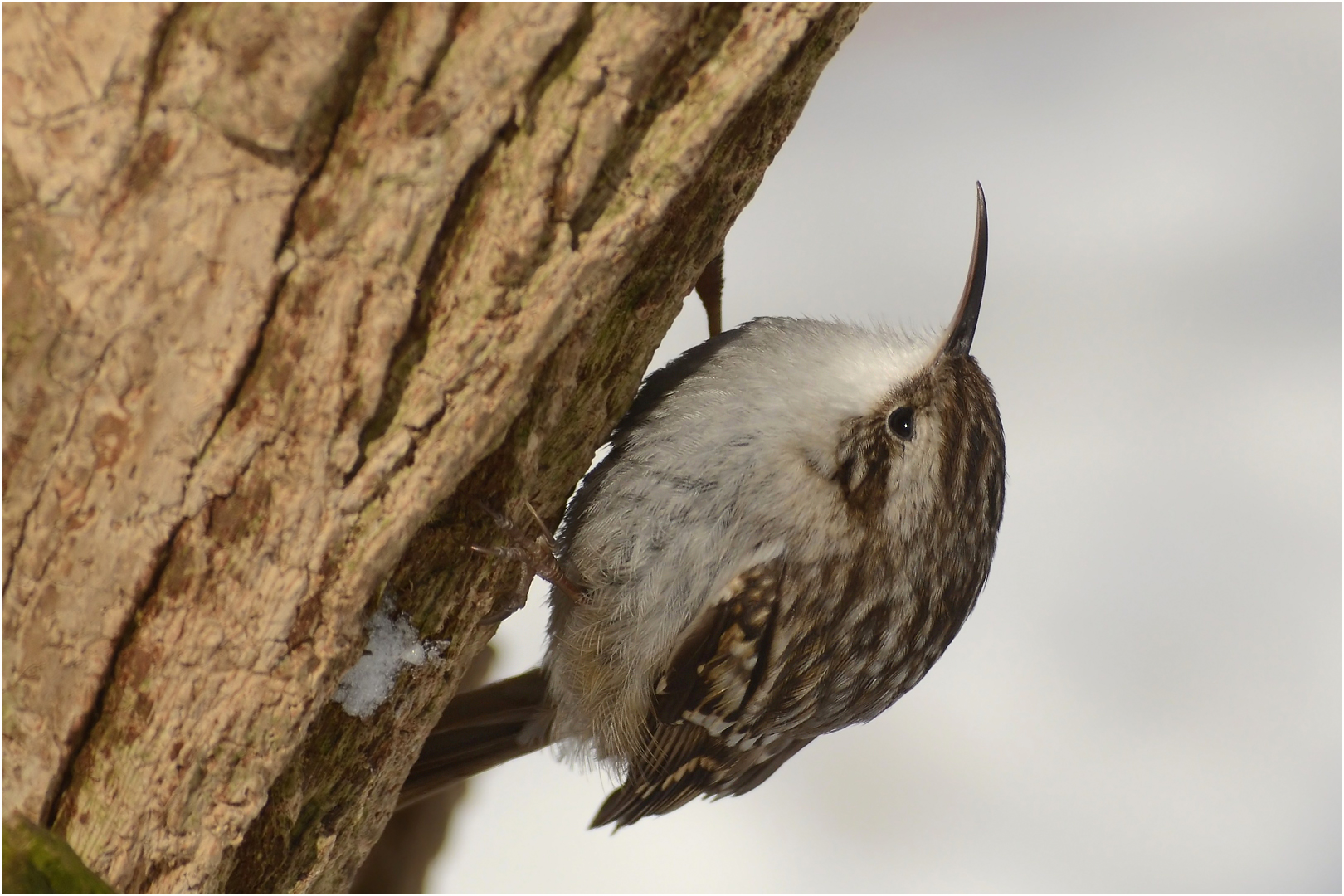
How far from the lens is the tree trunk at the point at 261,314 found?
1008mm

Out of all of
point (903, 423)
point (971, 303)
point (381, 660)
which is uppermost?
point (971, 303)

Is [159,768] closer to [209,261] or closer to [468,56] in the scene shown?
[209,261]

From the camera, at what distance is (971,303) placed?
1.73 m

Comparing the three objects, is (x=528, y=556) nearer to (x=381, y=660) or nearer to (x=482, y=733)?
(x=381, y=660)

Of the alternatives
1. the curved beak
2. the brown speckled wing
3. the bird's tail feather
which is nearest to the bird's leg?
the brown speckled wing

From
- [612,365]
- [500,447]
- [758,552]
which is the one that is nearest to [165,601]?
[500,447]

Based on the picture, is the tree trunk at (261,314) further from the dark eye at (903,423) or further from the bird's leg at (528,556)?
the dark eye at (903,423)

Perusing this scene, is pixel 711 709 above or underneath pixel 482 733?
above

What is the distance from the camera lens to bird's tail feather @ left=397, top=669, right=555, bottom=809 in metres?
1.89

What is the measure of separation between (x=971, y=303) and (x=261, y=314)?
46.6 inches

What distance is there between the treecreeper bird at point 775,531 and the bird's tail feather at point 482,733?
169 millimetres

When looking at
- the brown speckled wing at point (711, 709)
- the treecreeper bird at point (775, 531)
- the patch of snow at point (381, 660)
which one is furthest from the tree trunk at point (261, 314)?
the brown speckled wing at point (711, 709)

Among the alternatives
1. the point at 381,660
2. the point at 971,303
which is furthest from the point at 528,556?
the point at 971,303

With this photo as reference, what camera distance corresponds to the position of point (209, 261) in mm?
1046
